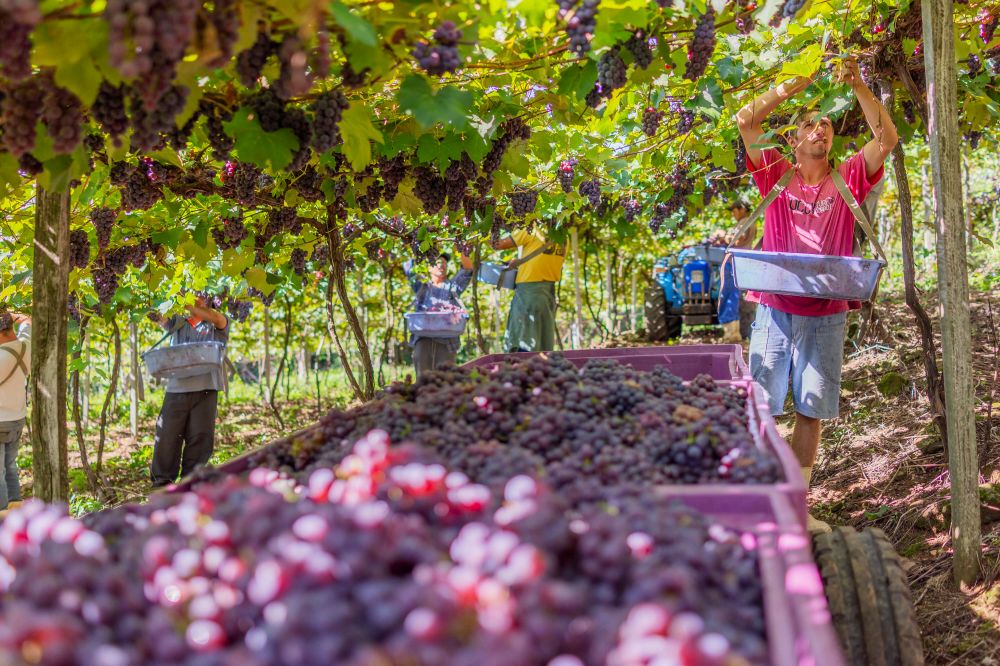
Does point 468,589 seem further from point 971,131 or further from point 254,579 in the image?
point 971,131

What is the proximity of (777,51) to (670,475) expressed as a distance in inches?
101

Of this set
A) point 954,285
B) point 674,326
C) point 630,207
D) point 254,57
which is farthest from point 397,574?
point 674,326

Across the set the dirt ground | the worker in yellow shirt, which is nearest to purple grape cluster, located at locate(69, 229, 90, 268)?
the dirt ground

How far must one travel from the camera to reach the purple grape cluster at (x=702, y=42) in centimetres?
243

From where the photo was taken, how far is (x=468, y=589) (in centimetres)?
84

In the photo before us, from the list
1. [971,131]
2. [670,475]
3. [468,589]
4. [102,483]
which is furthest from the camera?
[102,483]

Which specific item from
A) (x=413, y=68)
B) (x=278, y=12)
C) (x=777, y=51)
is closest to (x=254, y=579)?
(x=278, y=12)

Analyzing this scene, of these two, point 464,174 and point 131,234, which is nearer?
point 464,174

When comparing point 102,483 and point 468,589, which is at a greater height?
point 468,589

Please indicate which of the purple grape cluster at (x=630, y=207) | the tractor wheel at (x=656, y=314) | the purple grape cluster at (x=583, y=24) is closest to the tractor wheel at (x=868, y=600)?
the purple grape cluster at (x=583, y=24)

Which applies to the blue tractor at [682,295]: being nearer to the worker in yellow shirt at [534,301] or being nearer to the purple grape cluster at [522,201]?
the worker in yellow shirt at [534,301]

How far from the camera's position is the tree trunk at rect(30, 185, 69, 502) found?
2.53 m

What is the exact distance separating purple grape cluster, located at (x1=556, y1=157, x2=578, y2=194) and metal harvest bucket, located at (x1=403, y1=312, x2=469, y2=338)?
1827 mm

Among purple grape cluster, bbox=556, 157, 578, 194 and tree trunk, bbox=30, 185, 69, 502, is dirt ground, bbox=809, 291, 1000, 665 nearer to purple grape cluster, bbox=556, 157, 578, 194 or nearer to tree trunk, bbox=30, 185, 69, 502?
purple grape cluster, bbox=556, 157, 578, 194
